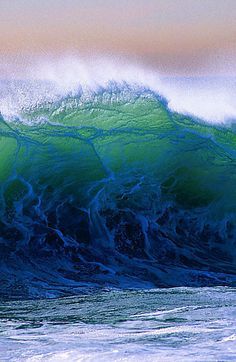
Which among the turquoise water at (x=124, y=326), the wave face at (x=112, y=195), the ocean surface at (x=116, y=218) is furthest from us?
the wave face at (x=112, y=195)

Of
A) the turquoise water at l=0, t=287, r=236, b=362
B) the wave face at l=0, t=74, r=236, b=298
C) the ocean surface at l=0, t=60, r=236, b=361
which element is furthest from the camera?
the wave face at l=0, t=74, r=236, b=298

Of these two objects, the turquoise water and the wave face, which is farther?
the wave face

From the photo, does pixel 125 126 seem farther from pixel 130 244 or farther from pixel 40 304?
pixel 40 304

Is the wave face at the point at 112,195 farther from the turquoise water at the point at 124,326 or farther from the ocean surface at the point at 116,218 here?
the turquoise water at the point at 124,326

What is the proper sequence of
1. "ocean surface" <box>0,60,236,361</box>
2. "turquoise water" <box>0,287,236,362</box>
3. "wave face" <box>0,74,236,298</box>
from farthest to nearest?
"wave face" <box>0,74,236,298</box>, "ocean surface" <box>0,60,236,361</box>, "turquoise water" <box>0,287,236,362</box>

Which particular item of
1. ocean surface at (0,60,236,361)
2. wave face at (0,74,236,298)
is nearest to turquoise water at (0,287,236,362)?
ocean surface at (0,60,236,361)

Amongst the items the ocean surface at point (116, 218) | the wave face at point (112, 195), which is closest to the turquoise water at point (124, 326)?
the ocean surface at point (116, 218)

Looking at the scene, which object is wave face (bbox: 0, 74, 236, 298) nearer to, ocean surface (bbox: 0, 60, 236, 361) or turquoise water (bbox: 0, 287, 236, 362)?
ocean surface (bbox: 0, 60, 236, 361)
